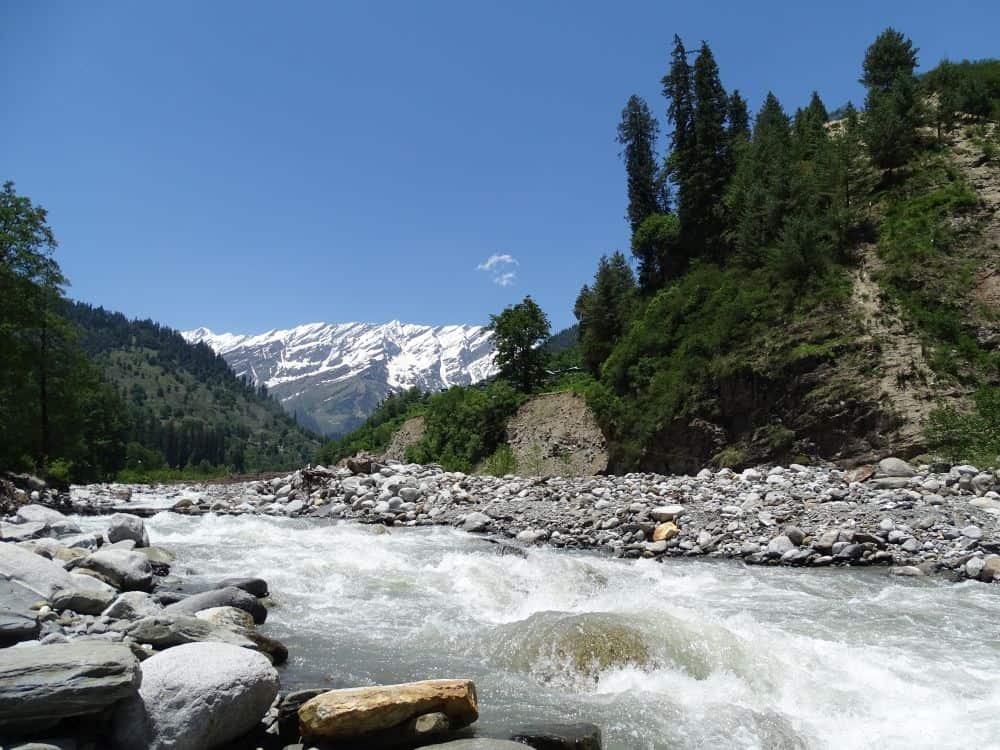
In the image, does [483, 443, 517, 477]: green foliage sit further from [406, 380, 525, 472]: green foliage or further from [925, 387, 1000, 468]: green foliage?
[925, 387, 1000, 468]: green foliage

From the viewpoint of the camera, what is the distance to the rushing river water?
5.26 metres

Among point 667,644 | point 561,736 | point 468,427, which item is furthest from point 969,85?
point 561,736

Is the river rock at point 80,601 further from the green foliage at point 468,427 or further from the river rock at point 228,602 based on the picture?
the green foliage at point 468,427

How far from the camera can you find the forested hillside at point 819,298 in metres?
20.5

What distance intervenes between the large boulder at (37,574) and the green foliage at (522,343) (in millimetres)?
34681

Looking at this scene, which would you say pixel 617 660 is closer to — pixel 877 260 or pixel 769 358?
pixel 769 358

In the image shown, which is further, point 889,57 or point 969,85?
point 889,57

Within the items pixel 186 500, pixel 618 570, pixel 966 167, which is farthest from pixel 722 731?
pixel 966 167

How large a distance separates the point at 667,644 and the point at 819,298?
→ 2213 cm

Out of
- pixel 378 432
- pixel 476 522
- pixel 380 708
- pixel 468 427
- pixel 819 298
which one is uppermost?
pixel 819 298

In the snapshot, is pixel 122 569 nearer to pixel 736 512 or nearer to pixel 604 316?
pixel 736 512

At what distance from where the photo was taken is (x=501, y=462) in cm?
3497

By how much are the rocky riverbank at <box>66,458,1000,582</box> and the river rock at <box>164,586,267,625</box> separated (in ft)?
26.5

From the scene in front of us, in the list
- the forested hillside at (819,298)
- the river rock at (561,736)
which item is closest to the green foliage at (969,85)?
the forested hillside at (819,298)
